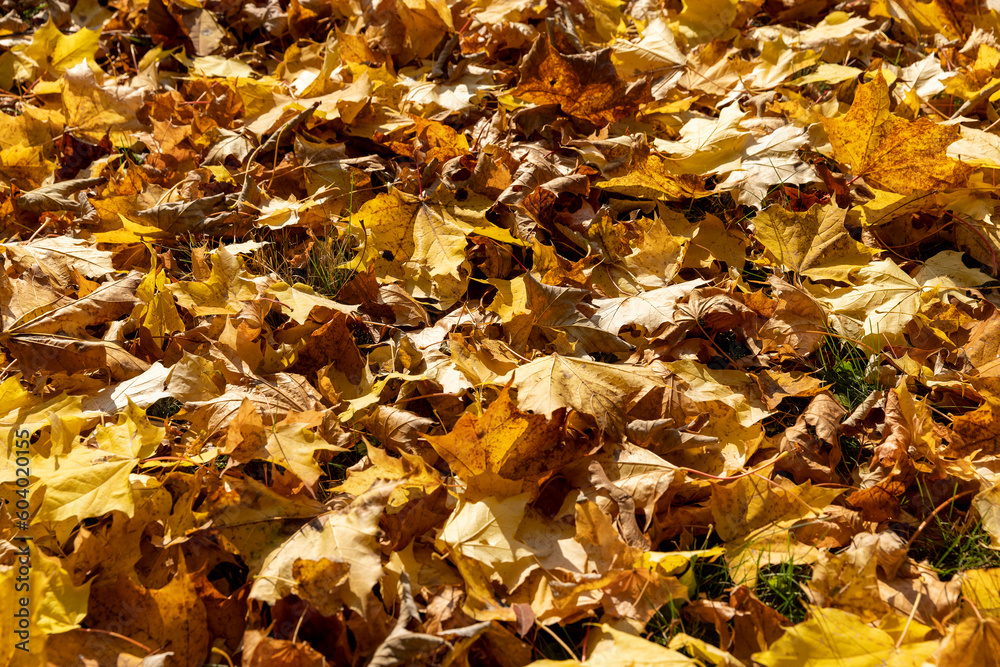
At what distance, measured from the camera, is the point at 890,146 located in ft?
5.85

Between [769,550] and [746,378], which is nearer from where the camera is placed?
[769,550]

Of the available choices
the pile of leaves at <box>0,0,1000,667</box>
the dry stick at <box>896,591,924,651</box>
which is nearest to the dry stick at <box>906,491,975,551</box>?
the pile of leaves at <box>0,0,1000,667</box>

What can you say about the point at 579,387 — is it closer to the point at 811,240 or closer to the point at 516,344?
the point at 516,344

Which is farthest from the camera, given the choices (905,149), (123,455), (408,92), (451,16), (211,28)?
(211,28)

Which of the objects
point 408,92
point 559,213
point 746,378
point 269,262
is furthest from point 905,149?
point 269,262

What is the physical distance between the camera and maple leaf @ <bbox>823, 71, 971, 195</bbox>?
1.73 metres

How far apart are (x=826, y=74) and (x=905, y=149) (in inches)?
22.9

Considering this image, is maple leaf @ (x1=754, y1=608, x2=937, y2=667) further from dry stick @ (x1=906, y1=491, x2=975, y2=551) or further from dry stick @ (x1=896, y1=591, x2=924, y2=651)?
dry stick @ (x1=906, y1=491, x2=975, y2=551)

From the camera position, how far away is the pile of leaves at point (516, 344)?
46.6 inches

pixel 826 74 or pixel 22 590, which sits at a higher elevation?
pixel 826 74

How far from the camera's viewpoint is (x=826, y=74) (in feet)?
7.29

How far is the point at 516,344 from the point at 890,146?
1.12 m

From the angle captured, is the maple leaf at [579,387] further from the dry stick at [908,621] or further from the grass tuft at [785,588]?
the dry stick at [908,621]

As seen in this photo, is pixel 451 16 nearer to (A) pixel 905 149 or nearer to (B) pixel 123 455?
(A) pixel 905 149
